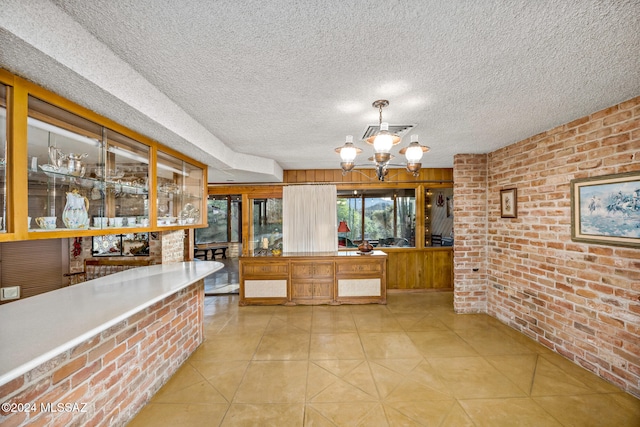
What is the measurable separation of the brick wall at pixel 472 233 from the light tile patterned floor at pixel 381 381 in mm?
457

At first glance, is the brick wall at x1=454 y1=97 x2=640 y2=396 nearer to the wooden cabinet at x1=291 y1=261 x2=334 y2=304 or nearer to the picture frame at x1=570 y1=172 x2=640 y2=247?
the picture frame at x1=570 y1=172 x2=640 y2=247

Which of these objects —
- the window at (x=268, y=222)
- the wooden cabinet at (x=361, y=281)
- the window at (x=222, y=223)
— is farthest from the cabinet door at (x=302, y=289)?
the window at (x=222, y=223)

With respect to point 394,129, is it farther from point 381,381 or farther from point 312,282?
point 312,282

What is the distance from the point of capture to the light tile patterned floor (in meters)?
1.99

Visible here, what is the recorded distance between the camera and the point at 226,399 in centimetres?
219

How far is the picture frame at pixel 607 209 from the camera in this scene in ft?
7.16

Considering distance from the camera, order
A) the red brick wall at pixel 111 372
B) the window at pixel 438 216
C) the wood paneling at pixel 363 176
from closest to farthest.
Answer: the red brick wall at pixel 111 372, the wood paneling at pixel 363 176, the window at pixel 438 216

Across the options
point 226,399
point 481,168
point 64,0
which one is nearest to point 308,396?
point 226,399

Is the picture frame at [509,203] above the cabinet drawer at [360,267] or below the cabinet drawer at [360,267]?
above

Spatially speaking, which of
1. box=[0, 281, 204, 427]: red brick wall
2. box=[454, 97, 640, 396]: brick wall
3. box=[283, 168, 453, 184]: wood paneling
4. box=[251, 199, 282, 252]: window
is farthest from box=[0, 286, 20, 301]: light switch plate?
box=[454, 97, 640, 396]: brick wall

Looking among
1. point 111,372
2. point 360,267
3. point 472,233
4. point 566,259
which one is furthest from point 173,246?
point 566,259

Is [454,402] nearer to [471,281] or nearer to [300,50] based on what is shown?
[471,281]

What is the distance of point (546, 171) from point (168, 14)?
3.74m

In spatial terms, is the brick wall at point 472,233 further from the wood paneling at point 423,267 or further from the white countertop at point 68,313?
the white countertop at point 68,313
